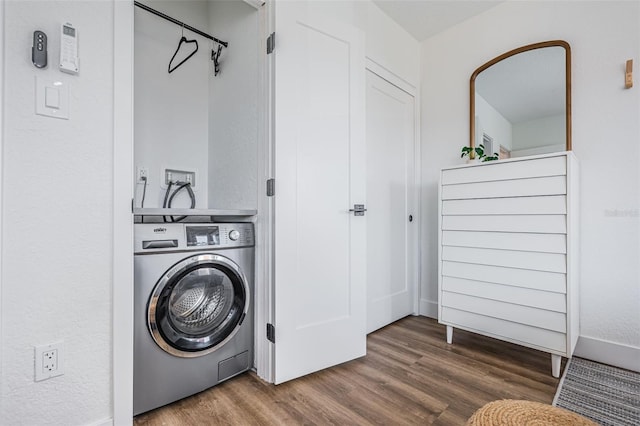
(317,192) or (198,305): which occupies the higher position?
(317,192)

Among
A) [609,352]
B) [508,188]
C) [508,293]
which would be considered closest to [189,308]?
[508,293]

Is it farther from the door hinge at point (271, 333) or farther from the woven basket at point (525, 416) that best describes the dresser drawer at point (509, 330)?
the door hinge at point (271, 333)

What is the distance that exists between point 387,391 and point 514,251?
1101mm

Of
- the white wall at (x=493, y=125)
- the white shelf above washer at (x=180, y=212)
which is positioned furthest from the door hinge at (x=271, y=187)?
the white wall at (x=493, y=125)

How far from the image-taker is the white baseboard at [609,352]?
1.82 meters

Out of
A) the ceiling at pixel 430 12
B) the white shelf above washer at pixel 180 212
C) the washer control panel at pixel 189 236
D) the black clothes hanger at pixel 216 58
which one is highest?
the ceiling at pixel 430 12

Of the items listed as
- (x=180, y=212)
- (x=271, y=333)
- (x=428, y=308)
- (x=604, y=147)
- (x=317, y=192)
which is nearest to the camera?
(x=180, y=212)

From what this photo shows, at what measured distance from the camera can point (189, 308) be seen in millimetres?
1558

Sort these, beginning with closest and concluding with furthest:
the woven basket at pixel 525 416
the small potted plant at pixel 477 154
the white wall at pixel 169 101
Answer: the woven basket at pixel 525 416 < the white wall at pixel 169 101 < the small potted plant at pixel 477 154

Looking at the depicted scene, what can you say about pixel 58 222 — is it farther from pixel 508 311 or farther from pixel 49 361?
pixel 508 311

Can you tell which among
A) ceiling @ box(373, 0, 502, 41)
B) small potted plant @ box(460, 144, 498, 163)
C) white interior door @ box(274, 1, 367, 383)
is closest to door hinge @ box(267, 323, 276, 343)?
white interior door @ box(274, 1, 367, 383)

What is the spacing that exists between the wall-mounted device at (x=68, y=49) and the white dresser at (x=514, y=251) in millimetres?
2099

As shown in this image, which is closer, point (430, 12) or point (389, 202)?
point (430, 12)

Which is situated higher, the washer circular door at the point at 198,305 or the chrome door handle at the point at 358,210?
the chrome door handle at the point at 358,210
